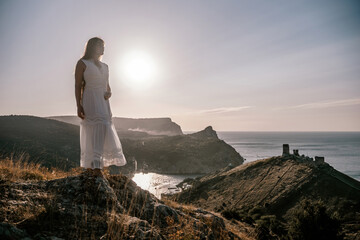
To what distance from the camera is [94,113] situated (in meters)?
4.27

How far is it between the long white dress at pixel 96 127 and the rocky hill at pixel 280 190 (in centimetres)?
1894

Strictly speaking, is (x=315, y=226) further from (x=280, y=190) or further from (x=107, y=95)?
(x=280, y=190)

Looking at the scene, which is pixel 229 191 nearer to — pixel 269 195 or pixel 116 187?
pixel 269 195

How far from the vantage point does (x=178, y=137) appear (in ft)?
397

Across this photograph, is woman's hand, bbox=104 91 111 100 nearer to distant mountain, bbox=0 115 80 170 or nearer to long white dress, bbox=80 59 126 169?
long white dress, bbox=80 59 126 169

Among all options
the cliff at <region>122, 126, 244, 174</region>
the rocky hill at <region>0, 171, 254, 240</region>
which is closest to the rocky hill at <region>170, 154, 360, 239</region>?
the rocky hill at <region>0, 171, 254, 240</region>

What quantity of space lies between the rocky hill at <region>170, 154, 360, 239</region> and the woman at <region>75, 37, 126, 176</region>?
62.2 ft

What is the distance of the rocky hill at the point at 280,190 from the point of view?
25594 mm

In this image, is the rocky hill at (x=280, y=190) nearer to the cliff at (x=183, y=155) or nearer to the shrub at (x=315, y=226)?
the shrub at (x=315, y=226)

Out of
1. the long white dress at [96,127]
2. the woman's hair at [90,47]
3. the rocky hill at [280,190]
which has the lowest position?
the rocky hill at [280,190]

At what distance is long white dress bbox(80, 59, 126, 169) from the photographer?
4215 mm

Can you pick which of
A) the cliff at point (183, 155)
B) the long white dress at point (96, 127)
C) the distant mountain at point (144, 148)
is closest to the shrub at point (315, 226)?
the long white dress at point (96, 127)

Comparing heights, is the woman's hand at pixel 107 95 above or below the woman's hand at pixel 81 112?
above

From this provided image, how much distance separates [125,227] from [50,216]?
1059 millimetres
